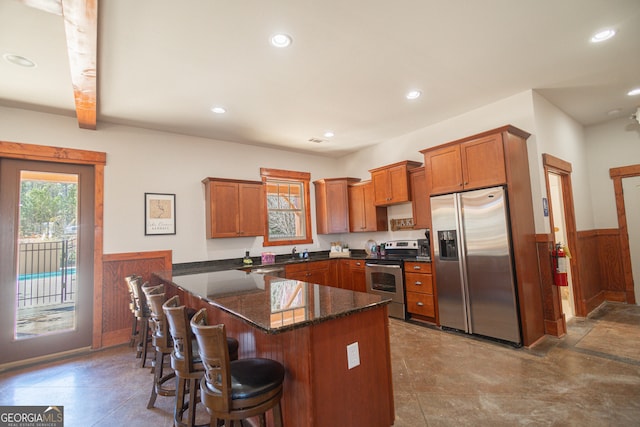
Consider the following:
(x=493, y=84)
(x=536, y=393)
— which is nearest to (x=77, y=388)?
(x=536, y=393)

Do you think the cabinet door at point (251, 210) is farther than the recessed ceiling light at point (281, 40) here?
Yes

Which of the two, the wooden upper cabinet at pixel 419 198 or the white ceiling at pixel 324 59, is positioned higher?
the white ceiling at pixel 324 59

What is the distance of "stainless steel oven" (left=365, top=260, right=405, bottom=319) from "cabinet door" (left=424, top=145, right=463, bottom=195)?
1.25 meters

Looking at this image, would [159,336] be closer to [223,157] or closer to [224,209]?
[224,209]

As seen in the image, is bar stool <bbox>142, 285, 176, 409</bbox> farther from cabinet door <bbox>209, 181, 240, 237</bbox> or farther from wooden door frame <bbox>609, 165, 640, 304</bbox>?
wooden door frame <bbox>609, 165, 640, 304</bbox>

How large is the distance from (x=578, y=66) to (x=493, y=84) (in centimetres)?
79

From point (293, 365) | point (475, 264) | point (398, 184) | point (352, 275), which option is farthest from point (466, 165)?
point (293, 365)

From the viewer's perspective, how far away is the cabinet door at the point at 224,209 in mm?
4543

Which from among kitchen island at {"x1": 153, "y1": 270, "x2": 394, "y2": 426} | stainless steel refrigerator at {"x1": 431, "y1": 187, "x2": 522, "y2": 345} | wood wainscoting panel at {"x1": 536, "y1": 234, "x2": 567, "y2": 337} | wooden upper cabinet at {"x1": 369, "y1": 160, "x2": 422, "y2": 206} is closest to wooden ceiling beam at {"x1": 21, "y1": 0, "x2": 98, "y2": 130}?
kitchen island at {"x1": 153, "y1": 270, "x2": 394, "y2": 426}

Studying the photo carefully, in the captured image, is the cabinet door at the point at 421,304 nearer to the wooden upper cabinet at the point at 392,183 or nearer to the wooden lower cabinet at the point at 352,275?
the wooden lower cabinet at the point at 352,275

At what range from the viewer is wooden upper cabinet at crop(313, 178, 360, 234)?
577cm

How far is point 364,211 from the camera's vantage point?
554cm

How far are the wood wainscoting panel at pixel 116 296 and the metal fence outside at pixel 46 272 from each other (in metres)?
0.37

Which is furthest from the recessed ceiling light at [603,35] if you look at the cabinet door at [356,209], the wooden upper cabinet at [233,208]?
the wooden upper cabinet at [233,208]
